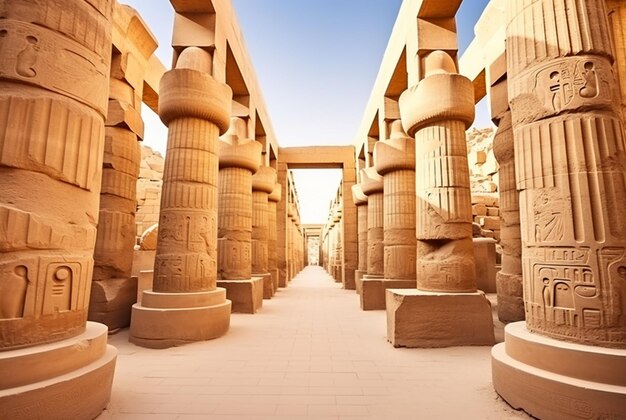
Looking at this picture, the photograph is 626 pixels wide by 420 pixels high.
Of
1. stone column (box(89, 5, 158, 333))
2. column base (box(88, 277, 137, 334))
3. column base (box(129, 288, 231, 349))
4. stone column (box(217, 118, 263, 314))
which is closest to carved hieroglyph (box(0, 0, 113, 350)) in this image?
column base (box(129, 288, 231, 349))

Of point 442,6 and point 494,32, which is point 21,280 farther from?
point 494,32

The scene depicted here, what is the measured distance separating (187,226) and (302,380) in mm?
2875

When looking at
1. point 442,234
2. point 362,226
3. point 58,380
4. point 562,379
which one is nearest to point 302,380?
point 58,380

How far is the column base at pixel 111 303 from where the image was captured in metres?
5.55

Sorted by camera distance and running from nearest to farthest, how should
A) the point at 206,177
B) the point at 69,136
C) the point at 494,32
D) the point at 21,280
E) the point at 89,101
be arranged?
the point at 21,280 < the point at 69,136 < the point at 89,101 < the point at 206,177 < the point at 494,32

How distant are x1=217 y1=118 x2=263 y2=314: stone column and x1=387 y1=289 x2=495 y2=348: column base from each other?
371 cm

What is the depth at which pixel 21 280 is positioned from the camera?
2311 mm

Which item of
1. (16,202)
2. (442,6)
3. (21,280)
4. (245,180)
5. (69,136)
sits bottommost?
(21,280)

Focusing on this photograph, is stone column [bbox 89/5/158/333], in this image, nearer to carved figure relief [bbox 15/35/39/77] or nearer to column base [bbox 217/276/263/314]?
column base [bbox 217/276/263/314]

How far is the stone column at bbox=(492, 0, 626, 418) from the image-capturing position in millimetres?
2467

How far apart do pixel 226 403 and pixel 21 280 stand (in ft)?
5.58

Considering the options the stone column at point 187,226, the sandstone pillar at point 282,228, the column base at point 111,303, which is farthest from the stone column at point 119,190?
the sandstone pillar at point 282,228

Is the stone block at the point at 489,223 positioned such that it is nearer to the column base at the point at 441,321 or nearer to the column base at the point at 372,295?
the column base at the point at 372,295

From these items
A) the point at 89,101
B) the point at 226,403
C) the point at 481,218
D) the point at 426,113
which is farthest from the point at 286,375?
the point at 481,218
